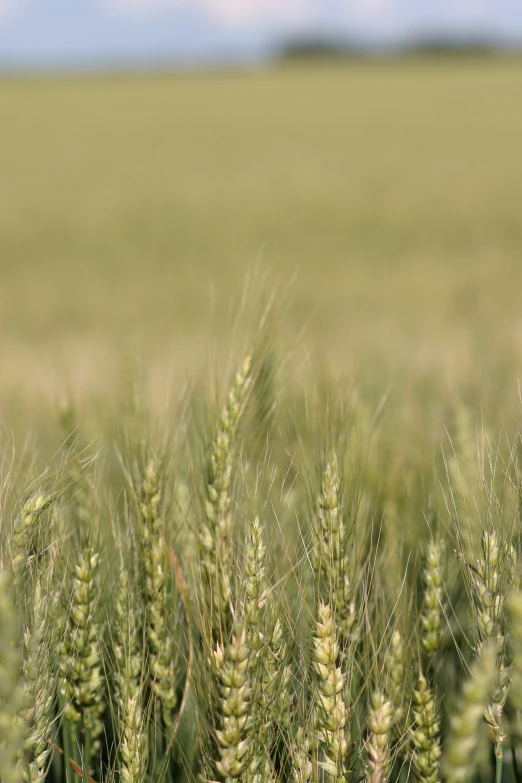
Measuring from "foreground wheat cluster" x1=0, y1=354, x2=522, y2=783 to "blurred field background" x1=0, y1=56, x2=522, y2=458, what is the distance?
23cm

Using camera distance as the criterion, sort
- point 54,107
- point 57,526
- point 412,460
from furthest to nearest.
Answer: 1. point 54,107
2. point 412,460
3. point 57,526

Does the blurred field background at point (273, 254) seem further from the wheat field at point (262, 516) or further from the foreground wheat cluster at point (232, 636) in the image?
the foreground wheat cluster at point (232, 636)

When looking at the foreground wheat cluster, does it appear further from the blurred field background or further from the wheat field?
the blurred field background

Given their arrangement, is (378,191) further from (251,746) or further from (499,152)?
(251,746)

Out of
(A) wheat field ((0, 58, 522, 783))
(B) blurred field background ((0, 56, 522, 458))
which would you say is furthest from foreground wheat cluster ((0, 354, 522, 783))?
(B) blurred field background ((0, 56, 522, 458))

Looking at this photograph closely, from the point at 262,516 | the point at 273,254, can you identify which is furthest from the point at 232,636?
the point at 273,254

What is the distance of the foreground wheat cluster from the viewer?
661mm

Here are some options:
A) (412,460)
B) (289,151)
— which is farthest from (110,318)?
(289,151)

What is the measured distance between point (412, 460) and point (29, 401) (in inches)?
47.2

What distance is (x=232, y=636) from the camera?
702 millimetres

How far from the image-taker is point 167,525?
0.93m

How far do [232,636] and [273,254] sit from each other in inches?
198

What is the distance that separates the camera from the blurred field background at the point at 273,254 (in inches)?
81.7

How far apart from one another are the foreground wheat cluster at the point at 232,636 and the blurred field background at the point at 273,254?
225mm
